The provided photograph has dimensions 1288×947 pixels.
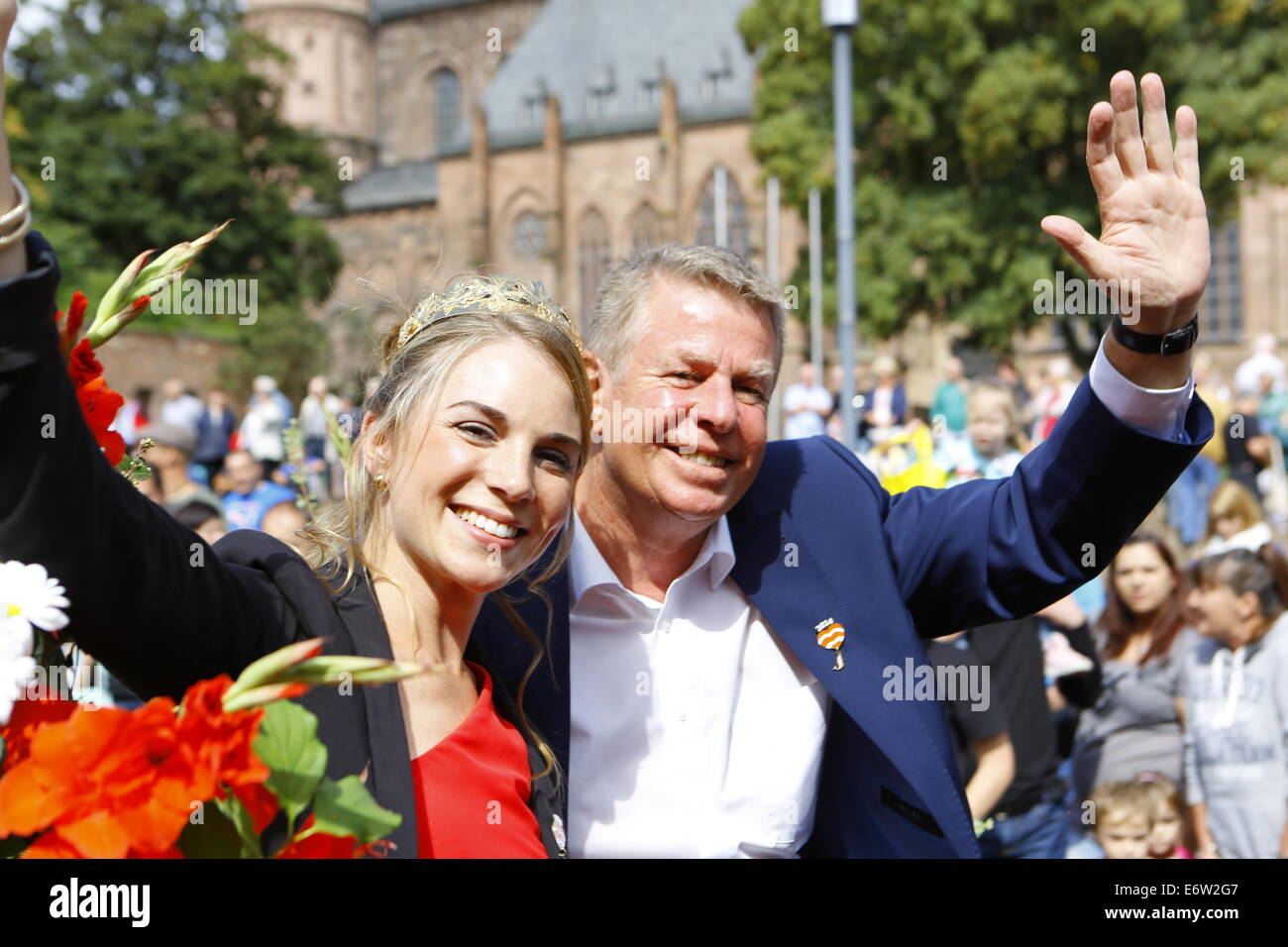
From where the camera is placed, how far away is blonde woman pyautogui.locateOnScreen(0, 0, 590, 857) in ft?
5.49

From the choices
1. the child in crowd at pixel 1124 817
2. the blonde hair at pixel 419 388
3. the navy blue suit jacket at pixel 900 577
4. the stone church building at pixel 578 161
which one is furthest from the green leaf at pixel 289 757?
the stone church building at pixel 578 161

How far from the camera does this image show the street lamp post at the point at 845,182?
30.9 feet

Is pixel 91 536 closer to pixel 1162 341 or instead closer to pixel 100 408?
pixel 100 408

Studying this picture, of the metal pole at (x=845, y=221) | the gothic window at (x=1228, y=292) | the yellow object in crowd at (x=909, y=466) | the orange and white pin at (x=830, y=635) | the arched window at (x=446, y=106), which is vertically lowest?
the orange and white pin at (x=830, y=635)

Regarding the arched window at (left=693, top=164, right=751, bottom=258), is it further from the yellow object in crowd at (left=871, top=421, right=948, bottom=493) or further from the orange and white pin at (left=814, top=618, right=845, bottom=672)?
the orange and white pin at (left=814, top=618, right=845, bottom=672)

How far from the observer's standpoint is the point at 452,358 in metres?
2.26

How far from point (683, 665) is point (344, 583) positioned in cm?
95

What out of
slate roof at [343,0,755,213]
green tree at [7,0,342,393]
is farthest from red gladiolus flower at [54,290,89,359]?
slate roof at [343,0,755,213]

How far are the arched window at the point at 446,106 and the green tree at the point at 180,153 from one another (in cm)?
2236

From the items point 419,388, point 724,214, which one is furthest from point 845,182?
point 724,214

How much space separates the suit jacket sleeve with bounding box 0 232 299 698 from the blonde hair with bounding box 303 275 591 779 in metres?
0.43

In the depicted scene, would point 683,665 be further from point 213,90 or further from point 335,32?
point 335,32

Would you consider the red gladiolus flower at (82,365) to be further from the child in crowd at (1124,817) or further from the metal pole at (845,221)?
the metal pole at (845,221)

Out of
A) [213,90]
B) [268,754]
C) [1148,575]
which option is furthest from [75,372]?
[213,90]
